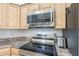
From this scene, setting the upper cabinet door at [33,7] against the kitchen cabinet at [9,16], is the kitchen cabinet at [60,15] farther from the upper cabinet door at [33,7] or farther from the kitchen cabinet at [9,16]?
the kitchen cabinet at [9,16]

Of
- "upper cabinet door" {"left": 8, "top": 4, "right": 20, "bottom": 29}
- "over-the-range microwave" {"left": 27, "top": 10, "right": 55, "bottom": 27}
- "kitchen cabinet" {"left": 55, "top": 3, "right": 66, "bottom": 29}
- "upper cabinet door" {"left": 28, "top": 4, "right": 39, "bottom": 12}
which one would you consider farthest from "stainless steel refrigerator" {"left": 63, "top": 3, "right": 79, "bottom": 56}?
"upper cabinet door" {"left": 8, "top": 4, "right": 20, "bottom": 29}

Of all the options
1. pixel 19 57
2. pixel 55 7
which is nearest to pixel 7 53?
pixel 19 57

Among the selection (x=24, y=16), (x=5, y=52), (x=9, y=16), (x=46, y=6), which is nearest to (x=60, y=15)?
(x=46, y=6)

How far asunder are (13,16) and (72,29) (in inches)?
19.7

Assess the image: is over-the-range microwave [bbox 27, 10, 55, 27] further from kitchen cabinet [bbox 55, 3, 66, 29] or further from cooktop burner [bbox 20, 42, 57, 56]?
cooktop burner [bbox 20, 42, 57, 56]

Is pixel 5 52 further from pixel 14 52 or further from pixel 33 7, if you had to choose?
pixel 33 7

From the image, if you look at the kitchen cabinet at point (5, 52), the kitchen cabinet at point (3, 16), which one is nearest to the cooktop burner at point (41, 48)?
the kitchen cabinet at point (5, 52)

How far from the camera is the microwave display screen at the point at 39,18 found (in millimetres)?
1124

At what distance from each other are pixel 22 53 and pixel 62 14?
472 millimetres

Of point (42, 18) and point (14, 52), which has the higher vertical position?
point (42, 18)

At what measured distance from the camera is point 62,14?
1.08 meters

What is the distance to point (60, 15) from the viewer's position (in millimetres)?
1087

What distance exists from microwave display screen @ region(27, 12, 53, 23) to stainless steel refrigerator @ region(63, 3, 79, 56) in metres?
0.16

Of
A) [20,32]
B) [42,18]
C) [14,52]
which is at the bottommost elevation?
[14,52]
